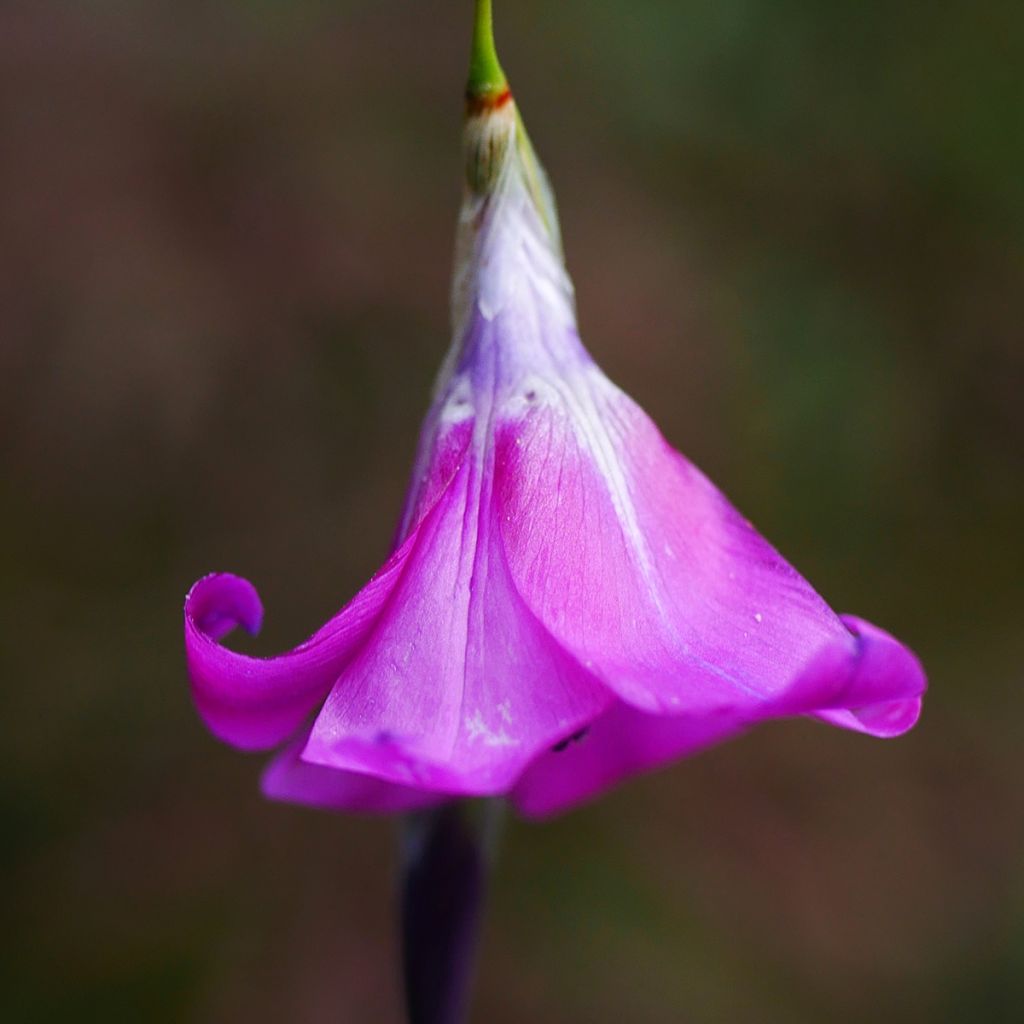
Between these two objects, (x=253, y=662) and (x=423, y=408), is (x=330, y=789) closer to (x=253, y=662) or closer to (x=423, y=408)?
(x=253, y=662)

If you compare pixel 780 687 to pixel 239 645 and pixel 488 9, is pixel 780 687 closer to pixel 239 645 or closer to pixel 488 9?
pixel 488 9

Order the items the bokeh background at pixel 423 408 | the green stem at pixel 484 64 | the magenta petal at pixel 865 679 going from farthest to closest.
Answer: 1. the bokeh background at pixel 423 408
2. the green stem at pixel 484 64
3. the magenta petal at pixel 865 679

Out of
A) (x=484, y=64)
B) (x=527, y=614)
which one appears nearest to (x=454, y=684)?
(x=527, y=614)

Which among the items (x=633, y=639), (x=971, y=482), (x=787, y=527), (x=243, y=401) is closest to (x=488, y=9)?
(x=633, y=639)

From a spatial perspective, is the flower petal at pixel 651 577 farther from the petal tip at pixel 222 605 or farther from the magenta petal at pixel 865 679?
the petal tip at pixel 222 605

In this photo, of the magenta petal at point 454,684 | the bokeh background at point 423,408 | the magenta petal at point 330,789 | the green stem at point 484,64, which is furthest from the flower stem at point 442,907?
the bokeh background at point 423,408

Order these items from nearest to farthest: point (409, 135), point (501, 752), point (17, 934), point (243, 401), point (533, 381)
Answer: point (501, 752), point (533, 381), point (17, 934), point (243, 401), point (409, 135)
